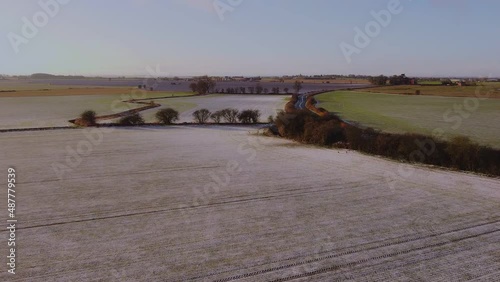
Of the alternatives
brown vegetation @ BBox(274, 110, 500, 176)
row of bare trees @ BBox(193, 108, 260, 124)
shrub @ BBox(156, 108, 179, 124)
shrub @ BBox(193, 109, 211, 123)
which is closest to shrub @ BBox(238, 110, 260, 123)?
row of bare trees @ BBox(193, 108, 260, 124)

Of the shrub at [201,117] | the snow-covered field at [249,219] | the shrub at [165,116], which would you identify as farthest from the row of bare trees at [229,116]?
the snow-covered field at [249,219]

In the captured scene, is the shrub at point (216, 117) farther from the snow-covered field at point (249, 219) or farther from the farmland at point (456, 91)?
the farmland at point (456, 91)

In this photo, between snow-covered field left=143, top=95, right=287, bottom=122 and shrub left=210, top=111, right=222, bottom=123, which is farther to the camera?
snow-covered field left=143, top=95, right=287, bottom=122

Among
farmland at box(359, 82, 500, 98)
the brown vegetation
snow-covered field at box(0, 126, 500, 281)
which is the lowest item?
snow-covered field at box(0, 126, 500, 281)

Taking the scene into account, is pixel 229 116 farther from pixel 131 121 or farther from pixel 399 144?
pixel 399 144

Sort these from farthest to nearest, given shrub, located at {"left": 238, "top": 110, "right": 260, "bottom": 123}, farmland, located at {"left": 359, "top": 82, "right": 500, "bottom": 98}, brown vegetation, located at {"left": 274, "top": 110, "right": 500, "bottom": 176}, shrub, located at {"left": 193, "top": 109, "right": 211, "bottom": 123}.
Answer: farmland, located at {"left": 359, "top": 82, "right": 500, "bottom": 98} < shrub, located at {"left": 193, "top": 109, "right": 211, "bottom": 123} < shrub, located at {"left": 238, "top": 110, "right": 260, "bottom": 123} < brown vegetation, located at {"left": 274, "top": 110, "right": 500, "bottom": 176}

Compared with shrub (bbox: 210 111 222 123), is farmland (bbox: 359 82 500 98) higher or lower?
higher

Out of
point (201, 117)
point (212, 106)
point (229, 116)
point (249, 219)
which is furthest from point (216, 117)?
point (249, 219)

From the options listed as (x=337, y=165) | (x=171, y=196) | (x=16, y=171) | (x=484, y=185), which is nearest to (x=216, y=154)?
(x=337, y=165)

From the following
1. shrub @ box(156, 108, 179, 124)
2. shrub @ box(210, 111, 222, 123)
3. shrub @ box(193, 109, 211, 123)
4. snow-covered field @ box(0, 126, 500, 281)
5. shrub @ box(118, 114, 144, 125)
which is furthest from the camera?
shrub @ box(210, 111, 222, 123)

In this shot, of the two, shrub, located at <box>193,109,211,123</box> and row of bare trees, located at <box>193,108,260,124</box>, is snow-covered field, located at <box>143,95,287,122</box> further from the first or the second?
row of bare trees, located at <box>193,108,260,124</box>
